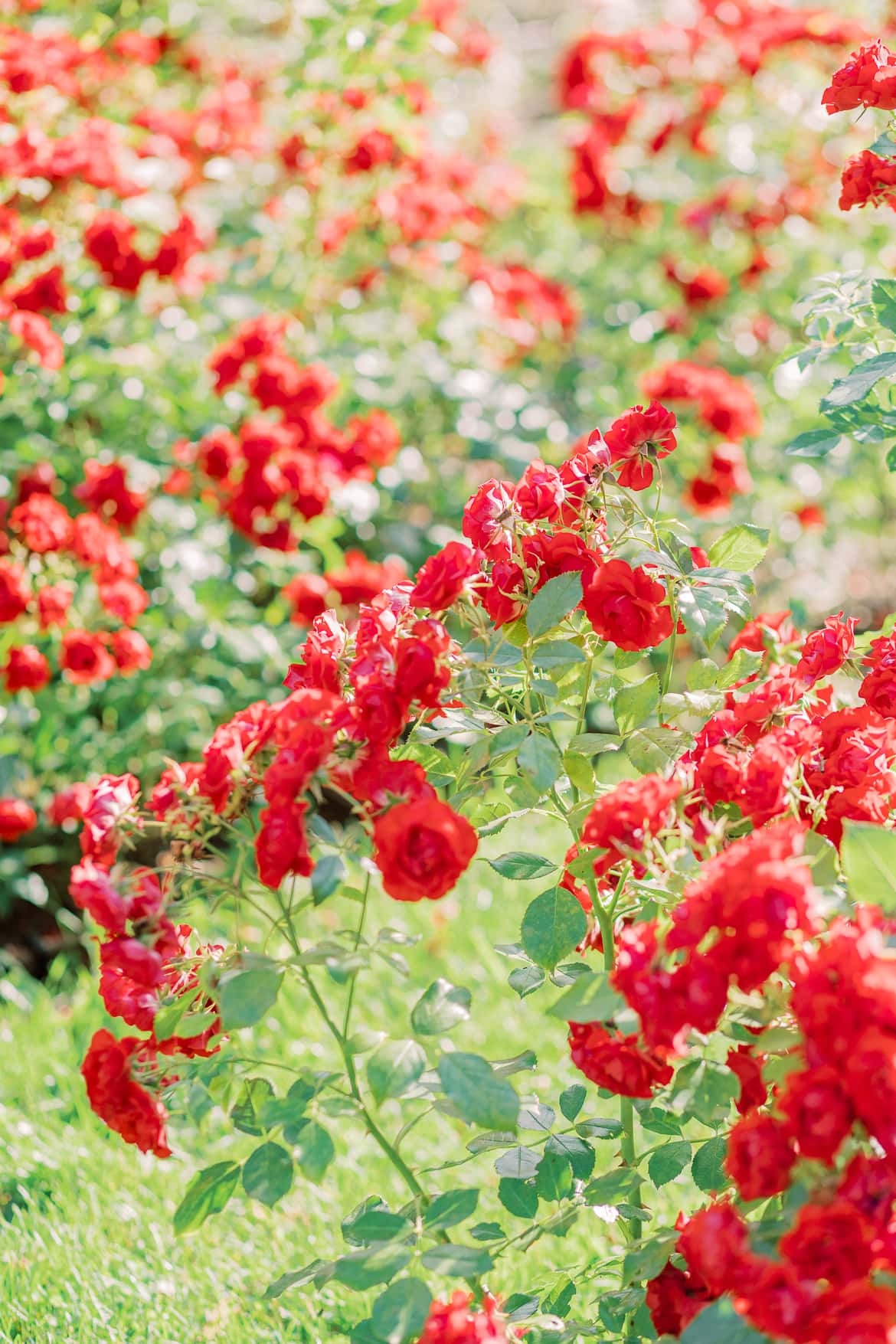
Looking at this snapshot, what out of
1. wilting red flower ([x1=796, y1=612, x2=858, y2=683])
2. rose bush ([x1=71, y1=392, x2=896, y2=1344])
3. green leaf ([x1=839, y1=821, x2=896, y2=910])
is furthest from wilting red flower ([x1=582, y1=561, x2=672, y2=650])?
green leaf ([x1=839, y1=821, x2=896, y2=910])

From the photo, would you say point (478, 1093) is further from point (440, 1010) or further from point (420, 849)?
point (420, 849)

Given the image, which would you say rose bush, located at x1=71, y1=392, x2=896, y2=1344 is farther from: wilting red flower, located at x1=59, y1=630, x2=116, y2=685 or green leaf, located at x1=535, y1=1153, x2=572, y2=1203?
wilting red flower, located at x1=59, y1=630, x2=116, y2=685

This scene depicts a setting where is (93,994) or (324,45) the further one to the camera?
(324,45)

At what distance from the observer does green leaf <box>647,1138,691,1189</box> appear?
1340 millimetres

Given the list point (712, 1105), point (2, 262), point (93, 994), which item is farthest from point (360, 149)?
point (712, 1105)

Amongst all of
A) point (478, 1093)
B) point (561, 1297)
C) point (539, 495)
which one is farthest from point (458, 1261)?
point (539, 495)

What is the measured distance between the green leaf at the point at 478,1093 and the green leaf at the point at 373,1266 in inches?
5.3

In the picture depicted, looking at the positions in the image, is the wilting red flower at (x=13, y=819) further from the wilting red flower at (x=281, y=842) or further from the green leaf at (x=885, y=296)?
the green leaf at (x=885, y=296)

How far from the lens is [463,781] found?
1320mm

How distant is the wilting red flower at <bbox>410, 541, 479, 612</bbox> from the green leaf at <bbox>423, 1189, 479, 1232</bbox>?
515 millimetres

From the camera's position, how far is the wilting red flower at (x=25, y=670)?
279cm

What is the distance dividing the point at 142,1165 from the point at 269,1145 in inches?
46.5

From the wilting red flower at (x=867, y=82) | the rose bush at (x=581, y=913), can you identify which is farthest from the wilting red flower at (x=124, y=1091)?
the wilting red flower at (x=867, y=82)

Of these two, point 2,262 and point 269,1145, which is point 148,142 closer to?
point 2,262
